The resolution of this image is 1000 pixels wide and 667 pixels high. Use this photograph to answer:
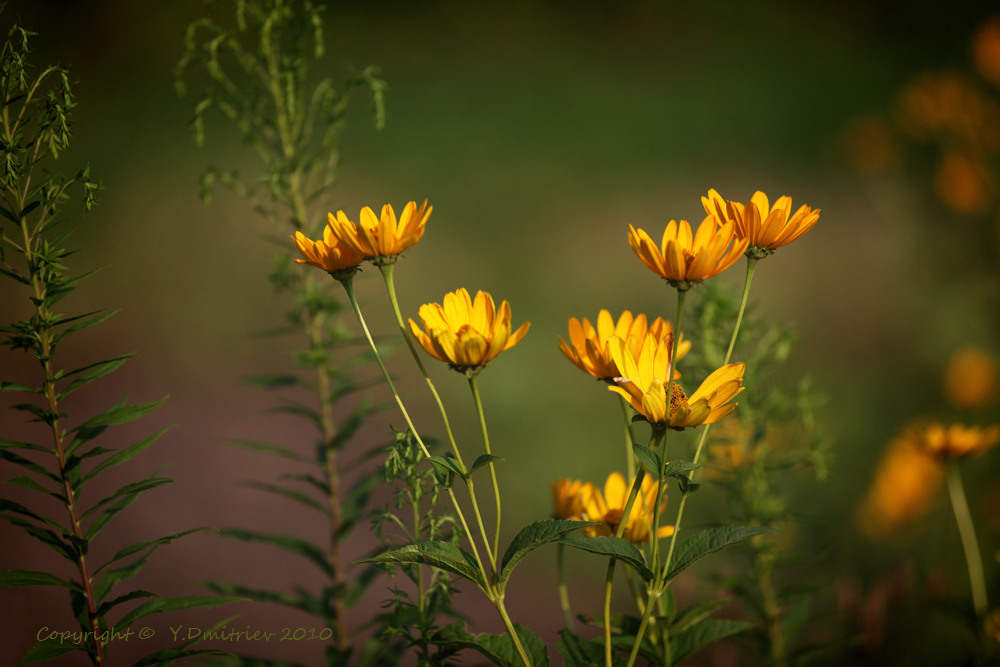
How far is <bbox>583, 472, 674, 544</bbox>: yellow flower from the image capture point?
36 cm

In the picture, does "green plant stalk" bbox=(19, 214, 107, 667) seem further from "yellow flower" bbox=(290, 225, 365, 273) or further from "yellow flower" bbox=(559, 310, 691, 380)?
"yellow flower" bbox=(559, 310, 691, 380)

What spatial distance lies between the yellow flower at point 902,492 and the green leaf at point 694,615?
62 cm

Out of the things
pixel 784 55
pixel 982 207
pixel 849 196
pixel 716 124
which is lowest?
pixel 982 207

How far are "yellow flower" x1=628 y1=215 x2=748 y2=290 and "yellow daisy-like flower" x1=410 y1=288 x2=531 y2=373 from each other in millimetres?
76

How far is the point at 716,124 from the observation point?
1.80 meters

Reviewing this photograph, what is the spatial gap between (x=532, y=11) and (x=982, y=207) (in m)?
1.31

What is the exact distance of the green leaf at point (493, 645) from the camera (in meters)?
0.31

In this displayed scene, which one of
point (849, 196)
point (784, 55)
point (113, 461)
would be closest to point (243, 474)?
point (113, 461)

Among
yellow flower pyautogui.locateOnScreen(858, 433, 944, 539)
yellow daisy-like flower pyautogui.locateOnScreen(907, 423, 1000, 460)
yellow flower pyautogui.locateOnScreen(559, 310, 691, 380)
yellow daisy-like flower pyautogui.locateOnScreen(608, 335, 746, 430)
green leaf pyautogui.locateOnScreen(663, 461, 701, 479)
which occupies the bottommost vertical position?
yellow flower pyautogui.locateOnScreen(858, 433, 944, 539)

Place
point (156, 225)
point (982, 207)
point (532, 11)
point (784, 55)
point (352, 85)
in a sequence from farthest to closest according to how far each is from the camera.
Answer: point (784, 55), point (532, 11), point (156, 225), point (982, 207), point (352, 85)

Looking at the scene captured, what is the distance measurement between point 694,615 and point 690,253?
0.23 meters

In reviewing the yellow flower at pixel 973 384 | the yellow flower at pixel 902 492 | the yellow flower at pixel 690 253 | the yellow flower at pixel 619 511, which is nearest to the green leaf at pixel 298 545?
the yellow flower at pixel 619 511

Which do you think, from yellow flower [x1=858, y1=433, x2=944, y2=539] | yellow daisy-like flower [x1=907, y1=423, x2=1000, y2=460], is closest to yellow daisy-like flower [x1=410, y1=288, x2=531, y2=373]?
yellow daisy-like flower [x1=907, y1=423, x2=1000, y2=460]

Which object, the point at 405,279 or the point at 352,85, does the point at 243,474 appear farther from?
the point at 352,85
